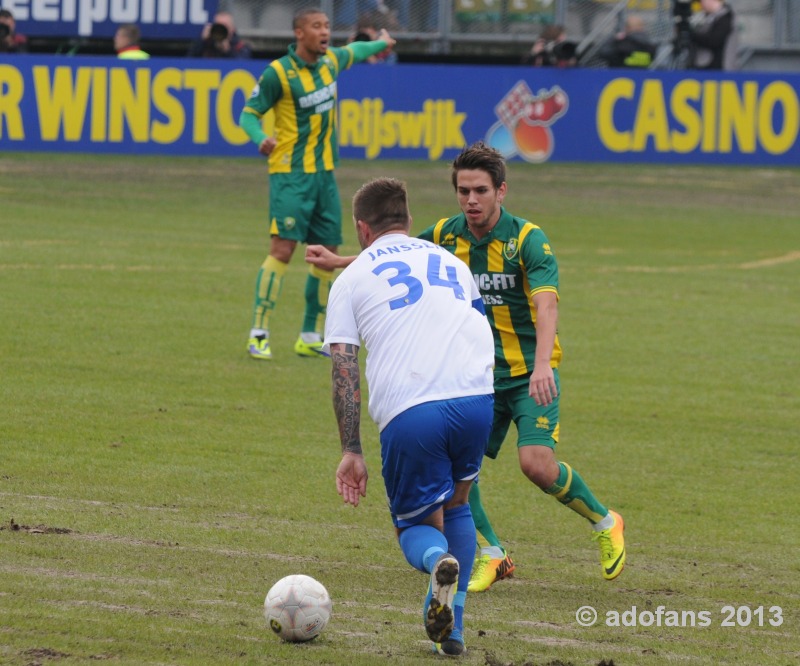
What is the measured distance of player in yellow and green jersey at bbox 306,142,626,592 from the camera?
248 inches

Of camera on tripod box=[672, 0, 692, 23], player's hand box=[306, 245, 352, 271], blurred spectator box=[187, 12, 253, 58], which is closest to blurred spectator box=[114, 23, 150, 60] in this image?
blurred spectator box=[187, 12, 253, 58]

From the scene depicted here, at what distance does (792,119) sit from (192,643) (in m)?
23.3

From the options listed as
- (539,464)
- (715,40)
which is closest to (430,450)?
(539,464)

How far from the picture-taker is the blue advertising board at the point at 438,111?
23.3 meters

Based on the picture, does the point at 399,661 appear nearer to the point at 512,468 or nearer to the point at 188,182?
the point at 512,468

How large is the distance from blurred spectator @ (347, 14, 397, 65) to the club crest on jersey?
57.9ft

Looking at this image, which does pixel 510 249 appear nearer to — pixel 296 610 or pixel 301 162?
pixel 296 610

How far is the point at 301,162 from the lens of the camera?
464 inches

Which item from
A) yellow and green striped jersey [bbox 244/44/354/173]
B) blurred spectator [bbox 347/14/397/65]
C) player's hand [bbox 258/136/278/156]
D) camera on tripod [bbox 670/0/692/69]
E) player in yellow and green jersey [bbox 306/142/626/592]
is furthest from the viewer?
camera on tripod [bbox 670/0/692/69]

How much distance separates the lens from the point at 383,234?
5.46 m

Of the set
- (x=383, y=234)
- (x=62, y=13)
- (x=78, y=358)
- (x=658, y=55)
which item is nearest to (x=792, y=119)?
(x=658, y=55)

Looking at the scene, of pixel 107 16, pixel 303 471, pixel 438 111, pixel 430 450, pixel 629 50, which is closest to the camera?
pixel 430 450

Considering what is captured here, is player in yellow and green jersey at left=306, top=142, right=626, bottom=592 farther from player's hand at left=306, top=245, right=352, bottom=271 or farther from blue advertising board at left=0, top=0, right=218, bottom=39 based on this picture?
blue advertising board at left=0, top=0, right=218, bottom=39

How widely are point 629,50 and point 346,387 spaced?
23.0 m
